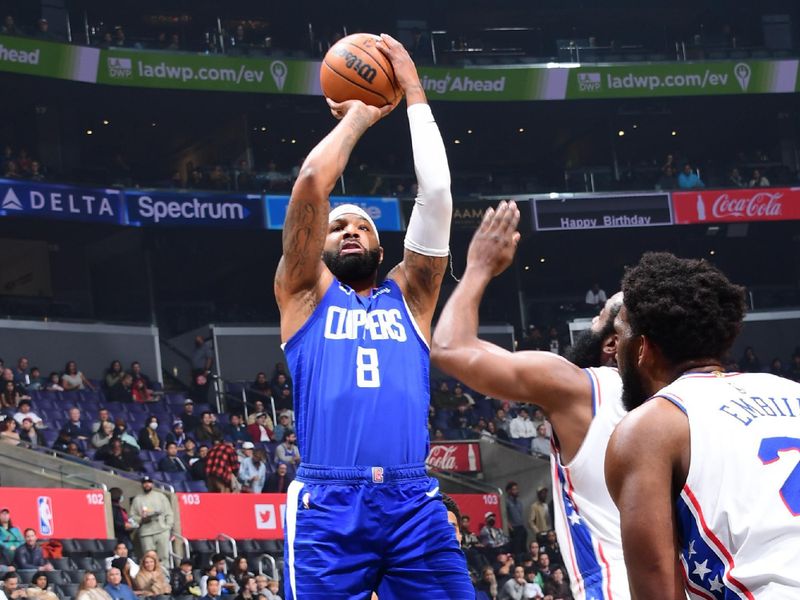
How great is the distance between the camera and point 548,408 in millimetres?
3670

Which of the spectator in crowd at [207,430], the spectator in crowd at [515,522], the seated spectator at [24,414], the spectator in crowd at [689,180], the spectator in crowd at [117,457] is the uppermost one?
the spectator in crowd at [689,180]

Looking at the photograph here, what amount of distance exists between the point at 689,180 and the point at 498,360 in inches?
1070

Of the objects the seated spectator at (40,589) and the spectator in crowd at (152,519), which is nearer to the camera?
the seated spectator at (40,589)

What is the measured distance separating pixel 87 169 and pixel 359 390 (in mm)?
23397

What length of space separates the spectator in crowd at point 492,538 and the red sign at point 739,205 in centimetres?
1255

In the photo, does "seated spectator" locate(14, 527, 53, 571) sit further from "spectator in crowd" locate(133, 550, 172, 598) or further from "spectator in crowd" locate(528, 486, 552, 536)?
"spectator in crowd" locate(528, 486, 552, 536)

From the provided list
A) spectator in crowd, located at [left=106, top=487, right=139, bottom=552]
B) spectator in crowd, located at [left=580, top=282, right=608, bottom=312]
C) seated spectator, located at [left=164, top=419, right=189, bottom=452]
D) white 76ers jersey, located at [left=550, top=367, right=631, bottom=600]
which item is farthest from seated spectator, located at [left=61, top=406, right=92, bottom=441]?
white 76ers jersey, located at [left=550, top=367, right=631, bottom=600]

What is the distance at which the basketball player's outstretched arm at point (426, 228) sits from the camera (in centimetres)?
477

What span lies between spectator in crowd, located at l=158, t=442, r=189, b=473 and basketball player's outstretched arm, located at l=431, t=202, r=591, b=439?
47.2 ft

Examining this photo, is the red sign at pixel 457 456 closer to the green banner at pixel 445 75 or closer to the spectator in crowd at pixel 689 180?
→ the green banner at pixel 445 75

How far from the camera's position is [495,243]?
411 cm

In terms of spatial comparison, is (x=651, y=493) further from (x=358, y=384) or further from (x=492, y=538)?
(x=492, y=538)

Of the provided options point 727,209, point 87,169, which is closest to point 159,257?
point 87,169

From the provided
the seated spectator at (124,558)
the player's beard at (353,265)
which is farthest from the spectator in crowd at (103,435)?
the player's beard at (353,265)
